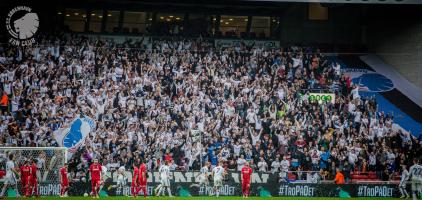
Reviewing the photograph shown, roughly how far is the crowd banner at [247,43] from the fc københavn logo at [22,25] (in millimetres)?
12507

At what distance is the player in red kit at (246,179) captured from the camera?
3077 centimetres

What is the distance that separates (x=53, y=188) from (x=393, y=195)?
16.8 meters

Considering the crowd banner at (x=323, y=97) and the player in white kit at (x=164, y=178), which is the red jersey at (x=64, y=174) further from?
the crowd banner at (x=323, y=97)

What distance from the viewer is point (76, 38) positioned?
41.8 meters

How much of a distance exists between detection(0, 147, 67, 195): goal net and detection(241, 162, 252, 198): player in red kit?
346 inches

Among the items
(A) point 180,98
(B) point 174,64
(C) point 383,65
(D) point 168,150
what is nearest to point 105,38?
(B) point 174,64

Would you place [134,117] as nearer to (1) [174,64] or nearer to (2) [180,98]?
(2) [180,98]

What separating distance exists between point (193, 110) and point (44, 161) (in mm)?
9010

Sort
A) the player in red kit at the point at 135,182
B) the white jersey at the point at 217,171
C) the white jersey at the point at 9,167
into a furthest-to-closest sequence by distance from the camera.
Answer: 1. the white jersey at the point at 217,171
2. the player in red kit at the point at 135,182
3. the white jersey at the point at 9,167

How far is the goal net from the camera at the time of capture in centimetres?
3061

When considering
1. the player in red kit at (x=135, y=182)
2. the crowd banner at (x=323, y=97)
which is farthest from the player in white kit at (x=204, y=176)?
the crowd banner at (x=323, y=97)

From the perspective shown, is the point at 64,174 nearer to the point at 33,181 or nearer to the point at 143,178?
the point at 33,181

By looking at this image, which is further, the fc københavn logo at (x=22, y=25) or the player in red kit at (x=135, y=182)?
the fc københavn logo at (x=22, y=25)

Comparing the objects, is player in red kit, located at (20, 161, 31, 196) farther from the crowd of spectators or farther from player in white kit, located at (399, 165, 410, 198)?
player in white kit, located at (399, 165, 410, 198)
